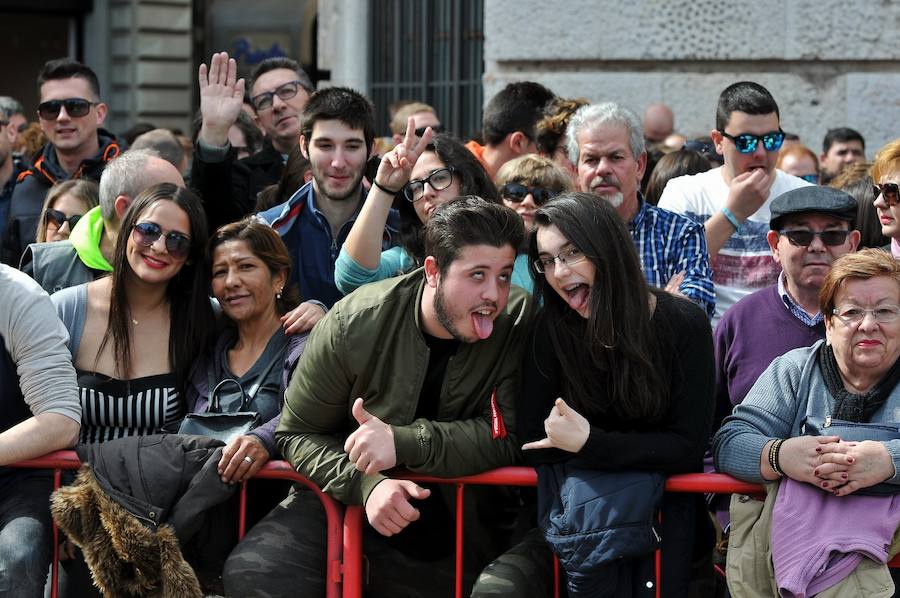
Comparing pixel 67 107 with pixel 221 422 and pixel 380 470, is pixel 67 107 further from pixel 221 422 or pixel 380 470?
pixel 380 470

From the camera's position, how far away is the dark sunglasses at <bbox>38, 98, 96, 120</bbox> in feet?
22.6

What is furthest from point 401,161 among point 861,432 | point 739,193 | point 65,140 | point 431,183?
point 65,140

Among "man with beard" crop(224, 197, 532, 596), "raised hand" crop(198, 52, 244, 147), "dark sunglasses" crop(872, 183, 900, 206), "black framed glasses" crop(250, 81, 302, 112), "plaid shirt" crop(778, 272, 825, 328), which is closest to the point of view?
"man with beard" crop(224, 197, 532, 596)

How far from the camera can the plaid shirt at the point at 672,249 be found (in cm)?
502

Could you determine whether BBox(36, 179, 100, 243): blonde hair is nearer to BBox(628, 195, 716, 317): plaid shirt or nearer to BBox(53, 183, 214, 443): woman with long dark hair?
BBox(53, 183, 214, 443): woman with long dark hair

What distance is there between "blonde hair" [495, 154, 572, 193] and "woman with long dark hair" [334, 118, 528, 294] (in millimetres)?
274

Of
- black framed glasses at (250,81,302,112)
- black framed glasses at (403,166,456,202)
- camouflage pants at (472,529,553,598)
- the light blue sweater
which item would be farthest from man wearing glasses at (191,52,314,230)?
the light blue sweater

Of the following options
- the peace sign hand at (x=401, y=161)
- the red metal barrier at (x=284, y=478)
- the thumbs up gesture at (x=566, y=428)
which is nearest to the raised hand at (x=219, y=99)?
the peace sign hand at (x=401, y=161)

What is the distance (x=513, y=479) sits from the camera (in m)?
4.25

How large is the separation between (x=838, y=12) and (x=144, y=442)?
5.62m

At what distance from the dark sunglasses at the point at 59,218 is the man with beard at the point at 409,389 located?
2.01m

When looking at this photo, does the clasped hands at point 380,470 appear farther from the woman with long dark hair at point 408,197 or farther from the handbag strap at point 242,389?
the woman with long dark hair at point 408,197

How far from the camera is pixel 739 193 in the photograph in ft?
17.4

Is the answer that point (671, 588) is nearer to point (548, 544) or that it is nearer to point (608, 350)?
point (548, 544)
